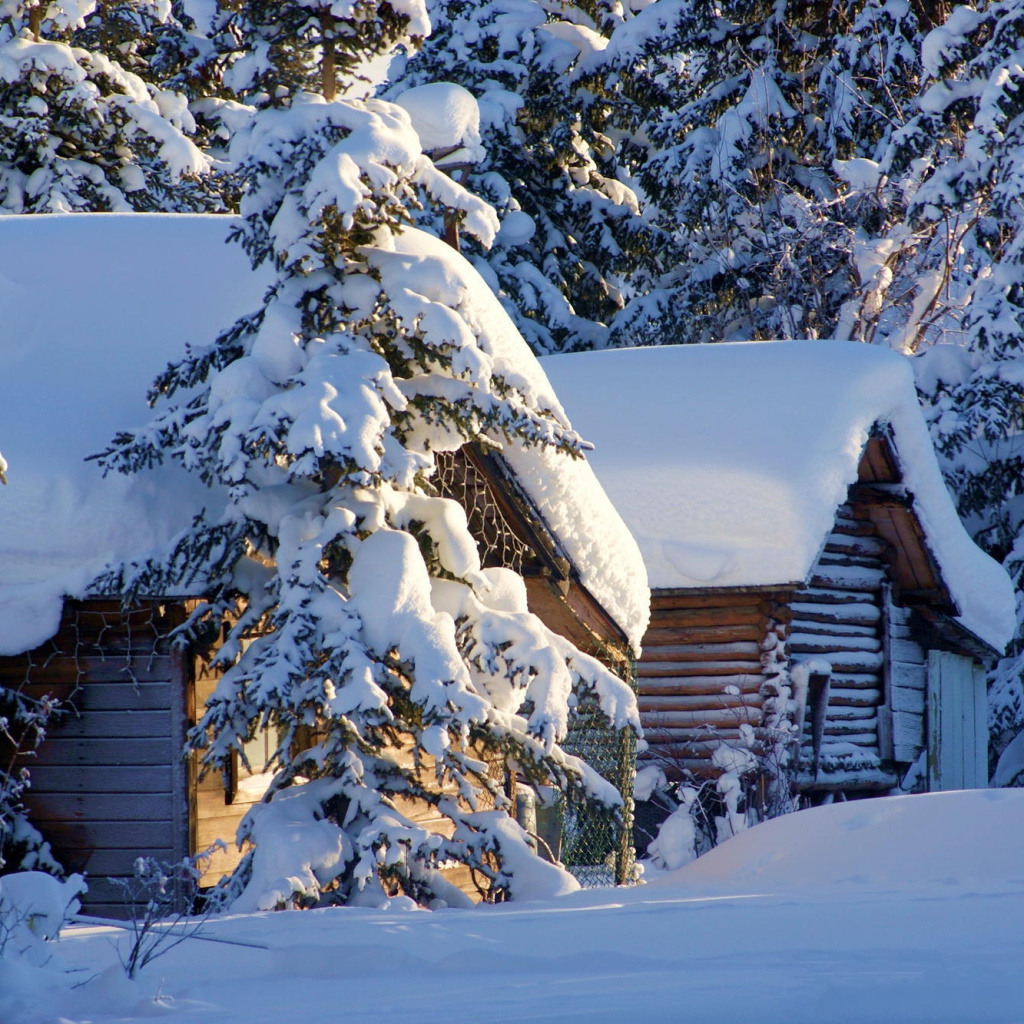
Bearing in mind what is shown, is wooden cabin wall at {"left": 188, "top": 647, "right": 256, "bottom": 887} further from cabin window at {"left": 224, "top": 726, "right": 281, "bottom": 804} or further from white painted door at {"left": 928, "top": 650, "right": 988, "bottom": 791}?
white painted door at {"left": 928, "top": 650, "right": 988, "bottom": 791}

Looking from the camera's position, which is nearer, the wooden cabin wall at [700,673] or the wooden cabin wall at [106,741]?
the wooden cabin wall at [106,741]

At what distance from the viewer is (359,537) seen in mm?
8070

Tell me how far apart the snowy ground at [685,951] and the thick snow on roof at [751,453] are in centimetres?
644

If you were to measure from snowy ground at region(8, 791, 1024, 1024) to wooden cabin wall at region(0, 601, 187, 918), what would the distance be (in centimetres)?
191

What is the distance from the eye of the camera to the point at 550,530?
952cm

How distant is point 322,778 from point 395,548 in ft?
4.45

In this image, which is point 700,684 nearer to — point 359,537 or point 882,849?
point 882,849

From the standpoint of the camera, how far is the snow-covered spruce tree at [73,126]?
66.3 ft

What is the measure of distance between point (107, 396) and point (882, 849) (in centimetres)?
560

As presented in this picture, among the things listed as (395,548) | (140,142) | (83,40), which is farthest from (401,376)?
(83,40)

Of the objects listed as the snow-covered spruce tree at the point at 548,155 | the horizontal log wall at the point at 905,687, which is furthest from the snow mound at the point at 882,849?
the snow-covered spruce tree at the point at 548,155

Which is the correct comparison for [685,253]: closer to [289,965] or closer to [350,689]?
[350,689]

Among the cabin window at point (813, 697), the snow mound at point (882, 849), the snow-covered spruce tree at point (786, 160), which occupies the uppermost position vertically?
the snow-covered spruce tree at point (786, 160)

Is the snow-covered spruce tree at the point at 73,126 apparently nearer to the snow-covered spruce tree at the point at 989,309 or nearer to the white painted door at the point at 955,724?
the snow-covered spruce tree at the point at 989,309
